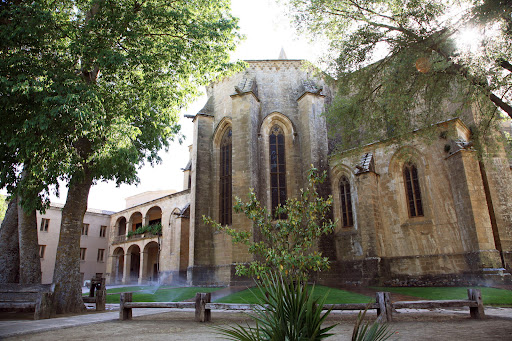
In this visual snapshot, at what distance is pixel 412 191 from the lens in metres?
15.2

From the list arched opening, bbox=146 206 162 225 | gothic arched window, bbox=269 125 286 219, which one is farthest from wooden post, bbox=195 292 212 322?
arched opening, bbox=146 206 162 225

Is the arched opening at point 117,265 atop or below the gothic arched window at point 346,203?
below

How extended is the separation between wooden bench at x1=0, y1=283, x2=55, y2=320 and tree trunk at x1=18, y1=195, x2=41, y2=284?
1.40 metres

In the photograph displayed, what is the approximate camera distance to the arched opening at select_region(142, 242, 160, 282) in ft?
98.6

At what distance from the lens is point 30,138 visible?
8.17m

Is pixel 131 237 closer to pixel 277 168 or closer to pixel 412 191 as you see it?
pixel 277 168

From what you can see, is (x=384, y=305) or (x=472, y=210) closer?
(x=384, y=305)

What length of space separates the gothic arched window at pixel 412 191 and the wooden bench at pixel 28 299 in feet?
45.7

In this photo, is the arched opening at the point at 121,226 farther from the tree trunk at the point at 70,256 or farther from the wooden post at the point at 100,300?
the tree trunk at the point at 70,256

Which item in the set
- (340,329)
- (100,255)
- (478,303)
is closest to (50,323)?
(340,329)

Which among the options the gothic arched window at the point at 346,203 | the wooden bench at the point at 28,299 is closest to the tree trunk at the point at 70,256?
the wooden bench at the point at 28,299

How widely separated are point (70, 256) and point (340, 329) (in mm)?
7542

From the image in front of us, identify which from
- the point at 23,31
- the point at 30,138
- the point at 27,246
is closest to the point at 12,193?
the point at 27,246

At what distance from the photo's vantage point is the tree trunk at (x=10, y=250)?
10.4 meters
